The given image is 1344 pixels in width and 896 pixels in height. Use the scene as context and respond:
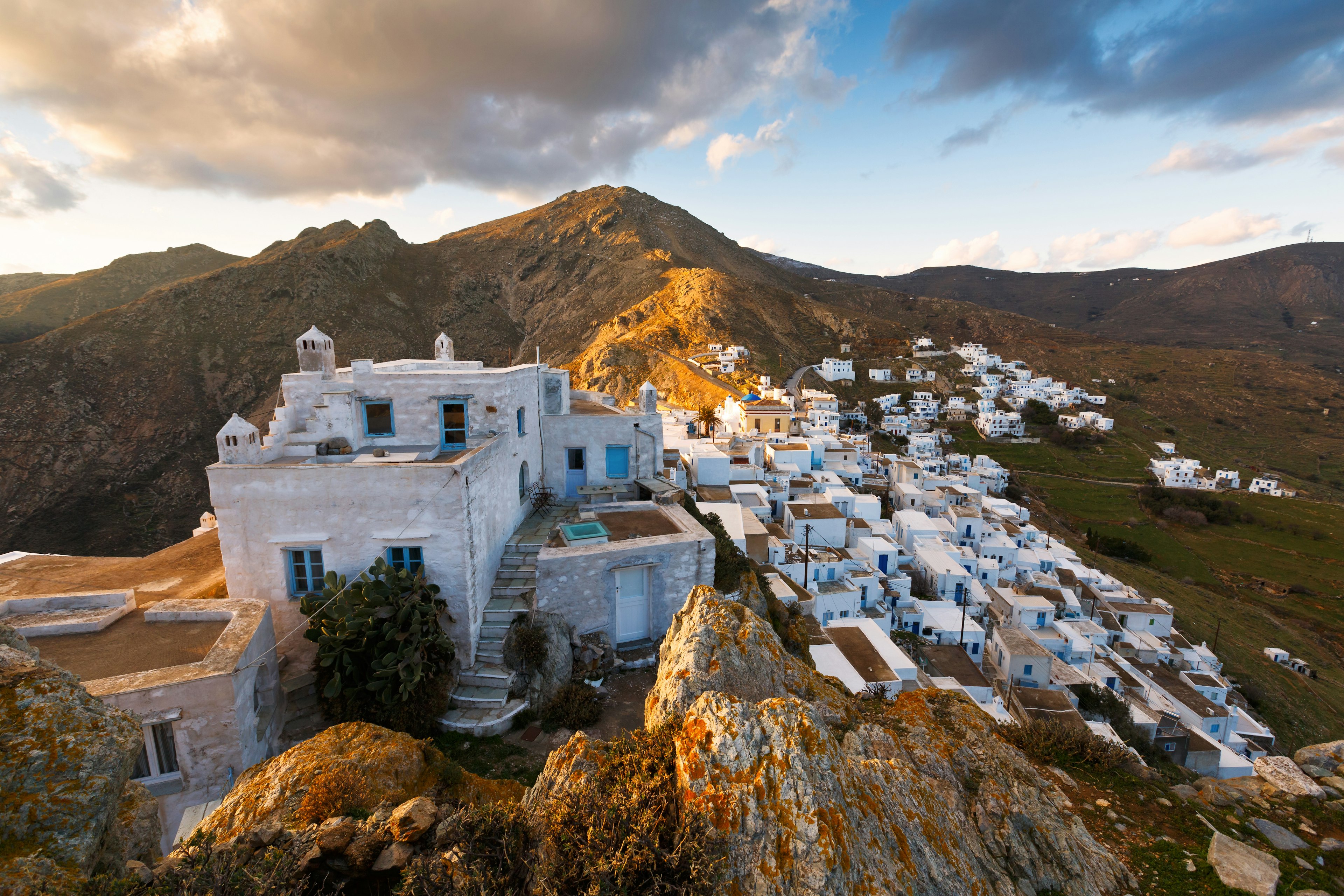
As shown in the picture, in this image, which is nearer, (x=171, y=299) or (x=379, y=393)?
(x=379, y=393)

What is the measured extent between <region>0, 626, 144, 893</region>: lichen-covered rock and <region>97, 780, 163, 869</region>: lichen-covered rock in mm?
149

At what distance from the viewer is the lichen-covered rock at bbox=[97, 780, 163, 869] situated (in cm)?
340

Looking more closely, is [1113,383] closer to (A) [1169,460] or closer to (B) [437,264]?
(A) [1169,460]

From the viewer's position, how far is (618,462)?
18.0 metres

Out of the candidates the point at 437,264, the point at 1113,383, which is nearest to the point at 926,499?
the point at 1113,383

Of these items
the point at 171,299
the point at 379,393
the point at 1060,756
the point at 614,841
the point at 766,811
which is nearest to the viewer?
the point at 614,841

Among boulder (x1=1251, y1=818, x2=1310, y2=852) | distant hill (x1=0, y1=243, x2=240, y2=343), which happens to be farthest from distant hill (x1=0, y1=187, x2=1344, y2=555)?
boulder (x1=1251, y1=818, x2=1310, y2=852)

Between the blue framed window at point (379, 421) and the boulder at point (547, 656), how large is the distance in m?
6.10

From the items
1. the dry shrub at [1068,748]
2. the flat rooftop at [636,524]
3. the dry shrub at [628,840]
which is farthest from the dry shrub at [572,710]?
the dry shrub at [1068,748]

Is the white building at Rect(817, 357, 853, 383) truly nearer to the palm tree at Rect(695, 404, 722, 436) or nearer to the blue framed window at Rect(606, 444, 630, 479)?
the palm tree at Rect(695, 404, 722, 436)

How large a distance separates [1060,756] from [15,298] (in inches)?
5289

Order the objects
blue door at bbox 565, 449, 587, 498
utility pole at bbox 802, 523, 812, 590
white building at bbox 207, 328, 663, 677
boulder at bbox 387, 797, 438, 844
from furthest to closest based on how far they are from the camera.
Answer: utility pole at bbox 802, 523, 812, 590, blue door at bbox 565, 449, 587, 498, white building at bbox 207, 328, 663, 677, boulder at bbox 387, 797, 438, 844

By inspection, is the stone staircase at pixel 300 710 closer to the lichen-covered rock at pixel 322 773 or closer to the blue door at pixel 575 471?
the lichen-covered rock at pixel 322 773

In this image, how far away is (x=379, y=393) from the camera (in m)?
13.5
